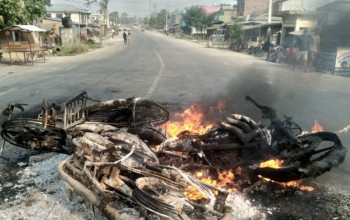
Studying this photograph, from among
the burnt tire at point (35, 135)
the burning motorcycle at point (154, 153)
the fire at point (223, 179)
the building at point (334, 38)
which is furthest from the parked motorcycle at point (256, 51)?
the burnt tire at point (35, 135)

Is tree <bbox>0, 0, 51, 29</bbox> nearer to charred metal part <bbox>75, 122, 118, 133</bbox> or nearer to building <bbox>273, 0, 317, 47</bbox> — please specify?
charred metal part <bbox>75, 122, 118, 133</bbox>

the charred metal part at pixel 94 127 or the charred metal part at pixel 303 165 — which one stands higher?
the charred metal part at pixel 94 127

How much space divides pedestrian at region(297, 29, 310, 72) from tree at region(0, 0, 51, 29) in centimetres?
1907

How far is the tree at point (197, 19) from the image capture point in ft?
218

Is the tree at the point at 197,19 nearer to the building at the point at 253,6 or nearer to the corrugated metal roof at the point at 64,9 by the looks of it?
the building at the point at 253,6

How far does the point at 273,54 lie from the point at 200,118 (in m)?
21.2

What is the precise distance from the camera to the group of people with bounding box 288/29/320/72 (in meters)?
21.6

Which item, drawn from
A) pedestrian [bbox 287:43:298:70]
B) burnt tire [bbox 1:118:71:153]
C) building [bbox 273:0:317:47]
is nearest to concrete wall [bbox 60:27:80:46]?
building [bbox 273:0:317:47]

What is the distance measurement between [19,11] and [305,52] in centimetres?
1937

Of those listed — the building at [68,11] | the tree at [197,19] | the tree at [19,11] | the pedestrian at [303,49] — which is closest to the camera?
the tree at [19,11]

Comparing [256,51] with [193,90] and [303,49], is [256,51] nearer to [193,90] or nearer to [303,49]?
[303,49]

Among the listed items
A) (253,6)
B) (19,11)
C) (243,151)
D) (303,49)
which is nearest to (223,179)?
(243,151)

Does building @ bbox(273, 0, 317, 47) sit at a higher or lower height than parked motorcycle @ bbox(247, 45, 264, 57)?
higher

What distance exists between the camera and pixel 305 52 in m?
22.8
